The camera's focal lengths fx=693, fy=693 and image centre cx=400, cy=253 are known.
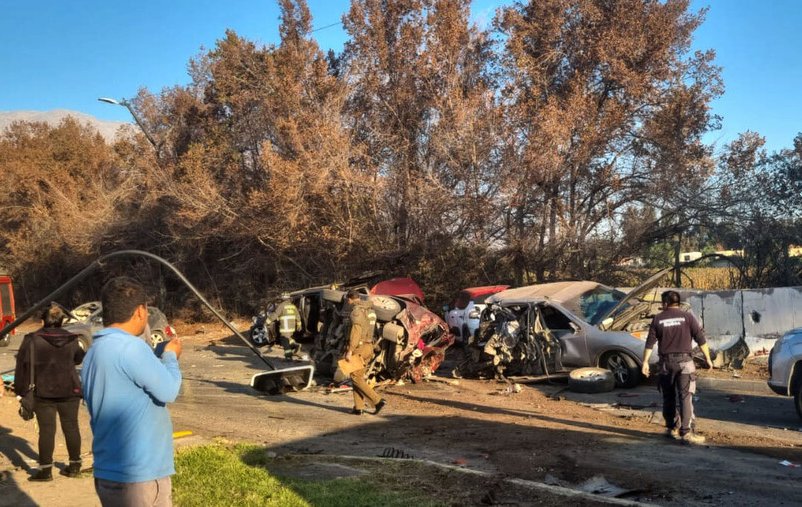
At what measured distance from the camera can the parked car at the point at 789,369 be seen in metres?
8.62

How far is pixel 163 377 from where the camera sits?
3.37m

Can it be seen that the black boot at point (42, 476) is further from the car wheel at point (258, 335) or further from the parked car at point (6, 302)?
the parked car at point (6, 302)

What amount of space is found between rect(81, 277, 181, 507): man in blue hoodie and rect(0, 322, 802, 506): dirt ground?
3181 mm

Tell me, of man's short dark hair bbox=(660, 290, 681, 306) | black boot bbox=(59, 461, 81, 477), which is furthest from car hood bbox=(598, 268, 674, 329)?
black boot bbox=(59, 461, 81, 477)

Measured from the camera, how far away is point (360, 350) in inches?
408

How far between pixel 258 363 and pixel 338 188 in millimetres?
6405

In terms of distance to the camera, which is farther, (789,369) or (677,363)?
(789,369)

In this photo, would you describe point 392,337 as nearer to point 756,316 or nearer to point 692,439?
point 692,439

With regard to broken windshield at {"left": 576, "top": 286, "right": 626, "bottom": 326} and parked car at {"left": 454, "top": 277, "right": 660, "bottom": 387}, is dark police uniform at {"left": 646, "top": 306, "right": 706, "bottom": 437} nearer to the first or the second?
parked car at {"left": 454, "top": 277, "right": 660, "bottom": 387}

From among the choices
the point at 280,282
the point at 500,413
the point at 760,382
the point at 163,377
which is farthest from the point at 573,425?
the point at 280,282

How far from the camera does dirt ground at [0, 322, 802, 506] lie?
20.5 feet

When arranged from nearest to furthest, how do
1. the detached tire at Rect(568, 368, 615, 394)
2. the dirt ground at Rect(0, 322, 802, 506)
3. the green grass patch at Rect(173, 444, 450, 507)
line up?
the green grass patch at Rect(173, 444, 450, 507) < the dirt ground at Rect(0, 322, 802, 506) < the detached tire at Rect(568, 368, 615, 394)

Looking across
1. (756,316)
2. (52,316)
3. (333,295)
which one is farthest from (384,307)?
(756,316)

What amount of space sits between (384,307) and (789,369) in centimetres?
651
